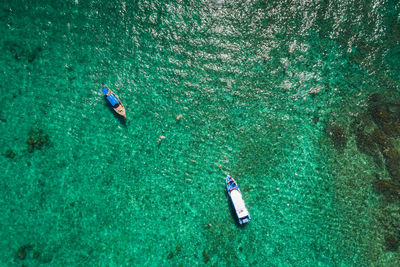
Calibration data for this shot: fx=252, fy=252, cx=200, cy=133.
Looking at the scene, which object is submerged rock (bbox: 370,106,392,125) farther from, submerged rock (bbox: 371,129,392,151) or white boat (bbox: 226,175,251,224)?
white boat (bbox: 226,175,251,224)

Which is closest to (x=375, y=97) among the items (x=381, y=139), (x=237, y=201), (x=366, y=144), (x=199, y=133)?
(x=381, y=139)

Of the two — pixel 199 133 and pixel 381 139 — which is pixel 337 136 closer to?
pixel 381 139

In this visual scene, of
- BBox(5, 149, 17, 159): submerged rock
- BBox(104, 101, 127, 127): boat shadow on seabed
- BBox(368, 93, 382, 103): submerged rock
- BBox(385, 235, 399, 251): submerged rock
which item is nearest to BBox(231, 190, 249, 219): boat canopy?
BBox(104, 101, 127, 127): boat shadow on seabed

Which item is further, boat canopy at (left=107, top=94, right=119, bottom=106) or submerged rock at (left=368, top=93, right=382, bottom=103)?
submerged rock at (left=368, top=93, right=382, bottom=103)

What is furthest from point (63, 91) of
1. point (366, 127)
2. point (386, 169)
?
point (386, 169)

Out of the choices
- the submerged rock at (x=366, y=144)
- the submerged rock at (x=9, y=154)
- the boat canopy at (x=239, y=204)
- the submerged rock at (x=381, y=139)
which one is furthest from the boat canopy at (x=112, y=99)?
the submerged rock at (x=381, y=139)

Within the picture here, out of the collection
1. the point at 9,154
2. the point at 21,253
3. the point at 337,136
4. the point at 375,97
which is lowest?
the point at 337,136

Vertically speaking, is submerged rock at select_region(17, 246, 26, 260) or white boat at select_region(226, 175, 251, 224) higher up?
submerged rock at select_region(17, 246, 26, 260)

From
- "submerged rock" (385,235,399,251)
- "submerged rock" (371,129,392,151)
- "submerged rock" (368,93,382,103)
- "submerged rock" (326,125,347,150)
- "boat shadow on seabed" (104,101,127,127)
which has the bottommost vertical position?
"submerged rock" (385,235,399,251)
